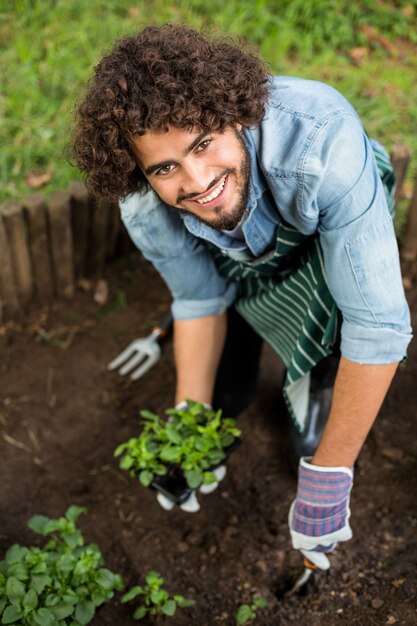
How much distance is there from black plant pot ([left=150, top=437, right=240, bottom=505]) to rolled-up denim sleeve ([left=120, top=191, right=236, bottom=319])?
51cm

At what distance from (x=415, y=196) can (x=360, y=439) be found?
5.26 feet

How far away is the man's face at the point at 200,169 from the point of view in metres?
1.83

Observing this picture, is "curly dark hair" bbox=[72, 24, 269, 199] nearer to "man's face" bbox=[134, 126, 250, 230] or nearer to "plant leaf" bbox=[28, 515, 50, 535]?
"man's face" bbox=[134, 126, 250, 230]

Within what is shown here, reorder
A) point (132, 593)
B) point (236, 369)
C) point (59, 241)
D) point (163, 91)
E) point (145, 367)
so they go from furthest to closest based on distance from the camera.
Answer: point (59, 241)
point (145, 367)
point (236, 369)
point (132, 593)
point (163, 91)

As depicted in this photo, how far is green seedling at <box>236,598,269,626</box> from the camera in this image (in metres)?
2.26

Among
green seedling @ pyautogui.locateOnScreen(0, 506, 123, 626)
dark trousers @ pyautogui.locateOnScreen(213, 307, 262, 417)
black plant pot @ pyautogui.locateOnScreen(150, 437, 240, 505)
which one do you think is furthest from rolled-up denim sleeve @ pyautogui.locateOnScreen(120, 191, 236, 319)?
green seedling @ pyautogui.locateOnScreen(0, 506, 123, 626)

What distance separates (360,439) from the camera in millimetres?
2094

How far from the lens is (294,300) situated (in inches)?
95.2

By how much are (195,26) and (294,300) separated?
8.50 feet

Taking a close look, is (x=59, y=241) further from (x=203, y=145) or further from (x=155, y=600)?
(x=155, y=600)

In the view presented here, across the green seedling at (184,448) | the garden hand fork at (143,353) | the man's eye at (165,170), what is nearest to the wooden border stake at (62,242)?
the garden hand fork at (143,353)

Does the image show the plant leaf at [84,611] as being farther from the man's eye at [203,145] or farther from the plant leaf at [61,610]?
the man's eye at [203,145]

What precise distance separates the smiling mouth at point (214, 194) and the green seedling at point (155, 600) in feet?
3.62

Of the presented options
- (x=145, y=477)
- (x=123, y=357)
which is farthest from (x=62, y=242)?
(x=145, y=477)
